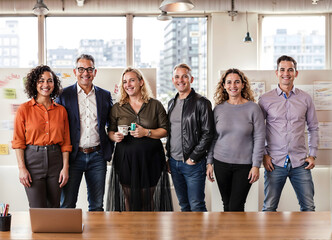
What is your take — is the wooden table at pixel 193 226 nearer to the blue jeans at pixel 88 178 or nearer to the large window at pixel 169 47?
the blue jeans at pixel 88 178

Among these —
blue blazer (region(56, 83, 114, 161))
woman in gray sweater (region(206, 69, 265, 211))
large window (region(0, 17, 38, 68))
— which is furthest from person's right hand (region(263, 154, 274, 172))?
large window (region(0, 17, 38, 68))

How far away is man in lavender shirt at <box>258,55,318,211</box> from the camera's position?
2.97 meters

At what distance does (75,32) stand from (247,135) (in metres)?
3.38

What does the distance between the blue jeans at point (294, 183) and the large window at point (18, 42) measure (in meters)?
3.82

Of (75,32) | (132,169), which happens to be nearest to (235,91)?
(132,169)

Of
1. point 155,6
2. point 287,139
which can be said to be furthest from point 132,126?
point 155,6

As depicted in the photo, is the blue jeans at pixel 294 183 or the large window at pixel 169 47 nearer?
the blue jeans at pixel 294 183

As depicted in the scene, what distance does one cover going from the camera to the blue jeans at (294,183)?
3.00 m

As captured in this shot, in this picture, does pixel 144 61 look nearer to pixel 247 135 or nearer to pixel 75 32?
pixel 75 32

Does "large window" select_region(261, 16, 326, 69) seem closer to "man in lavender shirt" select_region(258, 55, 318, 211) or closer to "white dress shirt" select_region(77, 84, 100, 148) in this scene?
"man in lavender shirt" select_region(258, 55, 318, 211)

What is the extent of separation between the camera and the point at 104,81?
427 cm

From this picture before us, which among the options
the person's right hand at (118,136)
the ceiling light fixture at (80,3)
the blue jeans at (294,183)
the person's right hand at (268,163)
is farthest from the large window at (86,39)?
the blue jeans at (294,183)

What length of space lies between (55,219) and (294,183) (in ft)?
7.32

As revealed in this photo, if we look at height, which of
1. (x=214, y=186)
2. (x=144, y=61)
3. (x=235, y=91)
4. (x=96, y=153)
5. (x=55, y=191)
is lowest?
(x=214, y=186)
